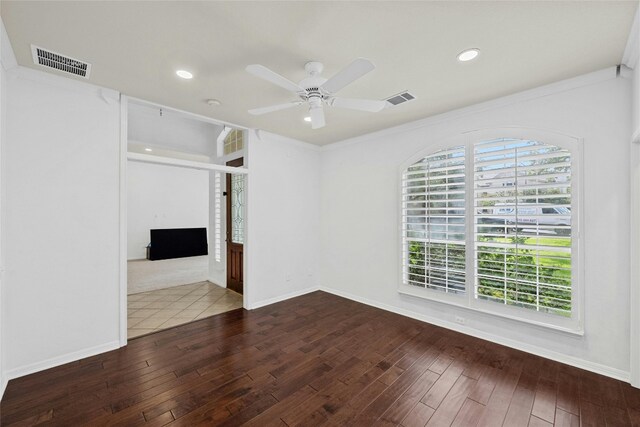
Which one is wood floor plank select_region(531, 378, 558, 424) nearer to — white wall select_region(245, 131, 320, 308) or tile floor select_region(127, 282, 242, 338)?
white wall select_region(245, 131, 320, 308)

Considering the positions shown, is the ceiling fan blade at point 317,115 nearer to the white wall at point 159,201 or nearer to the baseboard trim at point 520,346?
the baseboard trim at point 520,346

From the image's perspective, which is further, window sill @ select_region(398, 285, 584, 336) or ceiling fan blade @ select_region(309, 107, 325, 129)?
window sill @ select_region(398, 285, 584, 336)

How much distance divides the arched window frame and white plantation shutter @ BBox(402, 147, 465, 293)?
0.06 metres

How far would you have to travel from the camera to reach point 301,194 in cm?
473

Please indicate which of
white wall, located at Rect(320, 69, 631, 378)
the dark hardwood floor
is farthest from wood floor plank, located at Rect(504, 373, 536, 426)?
white wall, located at Rect(320, 69, 631, 378)

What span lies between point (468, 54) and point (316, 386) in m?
2.98

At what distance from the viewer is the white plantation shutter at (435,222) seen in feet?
10.5

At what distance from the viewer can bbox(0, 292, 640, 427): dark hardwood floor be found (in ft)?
6.12

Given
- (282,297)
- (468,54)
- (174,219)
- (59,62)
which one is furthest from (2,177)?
(174,219)

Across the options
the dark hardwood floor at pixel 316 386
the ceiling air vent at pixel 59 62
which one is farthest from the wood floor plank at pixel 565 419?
the ceiling air vent at pixel 59 62

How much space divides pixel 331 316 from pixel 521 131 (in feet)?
10.4

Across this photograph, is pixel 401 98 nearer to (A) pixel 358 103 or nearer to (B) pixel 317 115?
(A) pixel 358 103

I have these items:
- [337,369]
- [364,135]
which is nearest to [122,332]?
[337,369]

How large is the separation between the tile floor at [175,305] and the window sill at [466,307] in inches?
102
